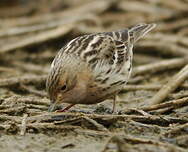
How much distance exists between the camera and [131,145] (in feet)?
15.4

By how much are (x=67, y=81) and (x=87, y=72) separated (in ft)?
0.95

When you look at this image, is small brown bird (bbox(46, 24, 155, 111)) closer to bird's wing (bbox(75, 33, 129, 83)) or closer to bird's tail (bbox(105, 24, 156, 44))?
bird's wing (bbox(75, 33, 129, 83))

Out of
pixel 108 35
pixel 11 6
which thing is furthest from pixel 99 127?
pixel 11 6

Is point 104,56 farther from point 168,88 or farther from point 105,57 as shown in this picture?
point 168,88

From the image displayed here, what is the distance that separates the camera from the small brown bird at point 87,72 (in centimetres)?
572

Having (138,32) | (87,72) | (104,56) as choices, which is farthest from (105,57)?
(138,32)

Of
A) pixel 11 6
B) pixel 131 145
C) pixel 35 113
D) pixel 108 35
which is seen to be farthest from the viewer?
pixel 11 6

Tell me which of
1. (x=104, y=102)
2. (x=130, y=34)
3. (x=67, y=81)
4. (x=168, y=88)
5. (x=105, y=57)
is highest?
(x=130, y=34)

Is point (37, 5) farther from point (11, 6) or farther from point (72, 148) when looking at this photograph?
point (72, 148)

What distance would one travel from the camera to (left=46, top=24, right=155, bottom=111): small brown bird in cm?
572

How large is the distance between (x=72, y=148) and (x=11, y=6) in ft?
25.3

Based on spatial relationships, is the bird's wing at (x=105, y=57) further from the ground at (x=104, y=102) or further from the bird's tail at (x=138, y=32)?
the bird's tail at (x=138, y=32)

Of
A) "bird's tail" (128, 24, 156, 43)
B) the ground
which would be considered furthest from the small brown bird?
"bird's tail" (128, 24, 156, 43)

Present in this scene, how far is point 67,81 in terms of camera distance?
5.77 meters
